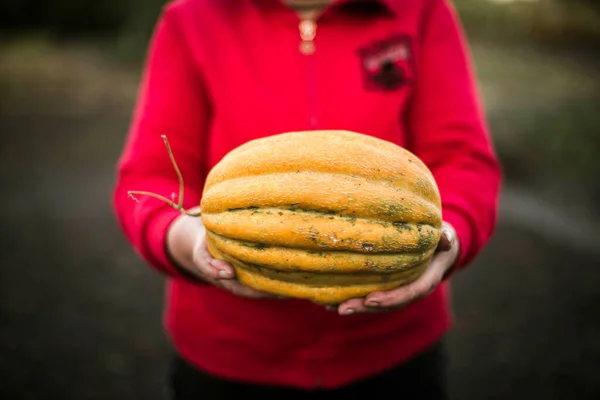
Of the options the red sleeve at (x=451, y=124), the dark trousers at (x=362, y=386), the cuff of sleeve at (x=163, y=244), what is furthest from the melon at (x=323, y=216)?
the dark trousers at (x=362, y=386)

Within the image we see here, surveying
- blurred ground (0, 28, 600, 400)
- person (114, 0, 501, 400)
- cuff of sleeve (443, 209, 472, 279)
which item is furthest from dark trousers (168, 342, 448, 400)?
blurred ground (0, 28, 600, 400)

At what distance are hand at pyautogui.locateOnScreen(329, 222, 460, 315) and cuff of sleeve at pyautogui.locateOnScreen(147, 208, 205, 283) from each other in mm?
542

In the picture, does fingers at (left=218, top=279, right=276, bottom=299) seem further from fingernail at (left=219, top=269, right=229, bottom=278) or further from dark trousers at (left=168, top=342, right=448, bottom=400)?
dark trousers at (left=168, top=342, right=448, bottom=400)

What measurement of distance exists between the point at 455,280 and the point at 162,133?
3806 mm

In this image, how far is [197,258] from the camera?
58.5 inches

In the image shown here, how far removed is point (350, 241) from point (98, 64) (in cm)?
1216

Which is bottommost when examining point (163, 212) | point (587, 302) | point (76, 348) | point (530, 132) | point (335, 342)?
point (530, 132)

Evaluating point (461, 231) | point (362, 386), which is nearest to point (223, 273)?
point (461, 231)

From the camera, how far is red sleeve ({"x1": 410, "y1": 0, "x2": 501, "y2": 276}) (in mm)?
1790

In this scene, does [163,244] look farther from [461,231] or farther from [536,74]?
[536,74]

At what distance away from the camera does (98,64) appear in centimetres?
1209

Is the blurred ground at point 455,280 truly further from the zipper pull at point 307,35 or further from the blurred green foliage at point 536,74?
the zipper pull at point 307,35

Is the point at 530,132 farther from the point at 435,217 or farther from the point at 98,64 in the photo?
the point at 98,64

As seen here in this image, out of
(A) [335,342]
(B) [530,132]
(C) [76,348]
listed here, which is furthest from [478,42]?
(A) [335,342]
